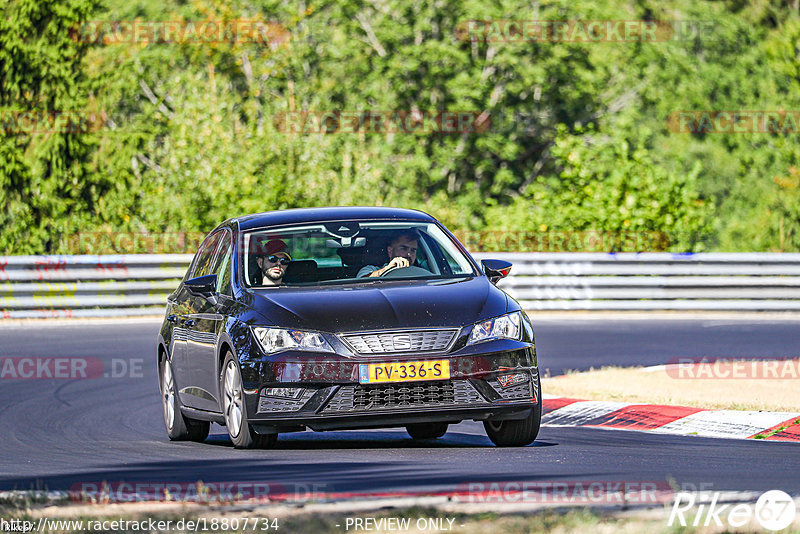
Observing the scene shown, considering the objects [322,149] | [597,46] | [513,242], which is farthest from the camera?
[597,46]

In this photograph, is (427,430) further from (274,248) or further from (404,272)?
(274,248)

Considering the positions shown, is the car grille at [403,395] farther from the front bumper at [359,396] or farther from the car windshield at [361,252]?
the car windshield at [361,252]

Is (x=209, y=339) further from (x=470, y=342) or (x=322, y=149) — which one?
(x=322, y=149)

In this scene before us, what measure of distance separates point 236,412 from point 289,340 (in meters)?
0.73

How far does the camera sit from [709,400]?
11648mm

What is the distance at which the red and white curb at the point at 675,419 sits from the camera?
33.1ft

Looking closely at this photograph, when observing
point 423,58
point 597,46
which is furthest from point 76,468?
point 597,46

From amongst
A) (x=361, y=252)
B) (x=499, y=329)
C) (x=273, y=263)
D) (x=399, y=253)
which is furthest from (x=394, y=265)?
(x=499, y=329)

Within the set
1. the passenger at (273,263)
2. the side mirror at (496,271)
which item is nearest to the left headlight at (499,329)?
the side mirror at (496,271)

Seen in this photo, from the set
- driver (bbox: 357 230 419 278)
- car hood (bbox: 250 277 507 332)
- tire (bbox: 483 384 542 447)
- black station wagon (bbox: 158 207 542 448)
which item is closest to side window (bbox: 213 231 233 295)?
black station wagon (bbox: 158 207 542 448)

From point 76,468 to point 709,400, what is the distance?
5226 mm

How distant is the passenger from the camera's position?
965cm

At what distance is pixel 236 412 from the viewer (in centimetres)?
911

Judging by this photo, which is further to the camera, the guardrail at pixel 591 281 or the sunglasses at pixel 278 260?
the guardrail at pixel 591 281
